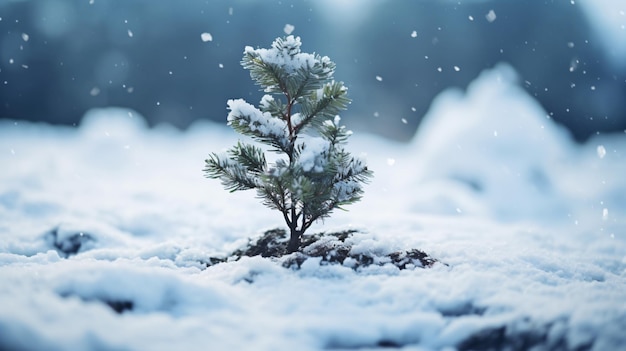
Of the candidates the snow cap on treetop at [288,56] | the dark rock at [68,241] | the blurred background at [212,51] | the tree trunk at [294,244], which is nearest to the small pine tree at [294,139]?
the snow cap on treetop at [288,56]

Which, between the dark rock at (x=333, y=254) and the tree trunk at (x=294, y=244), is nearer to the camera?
the dark rock at (x=333, y=254)

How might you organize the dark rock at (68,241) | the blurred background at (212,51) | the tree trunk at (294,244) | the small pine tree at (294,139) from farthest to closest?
the blurred background at (212,51), the dark rock at (68,241), the tree trunk at (294,244), the small pine tree at (294,139)

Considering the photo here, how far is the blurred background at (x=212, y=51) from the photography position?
1083 cm

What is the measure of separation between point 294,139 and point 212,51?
919 cm

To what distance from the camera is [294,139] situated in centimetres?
309

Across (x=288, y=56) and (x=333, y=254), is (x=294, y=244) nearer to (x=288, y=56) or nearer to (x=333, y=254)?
(x=333, y=254)

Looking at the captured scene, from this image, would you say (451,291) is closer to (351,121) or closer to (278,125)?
(278,125)

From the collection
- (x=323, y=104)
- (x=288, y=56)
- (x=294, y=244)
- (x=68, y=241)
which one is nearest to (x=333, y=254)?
(x=294, y=244)

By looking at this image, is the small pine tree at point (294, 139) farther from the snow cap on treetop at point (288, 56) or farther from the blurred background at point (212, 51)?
the blurred background at point (212, 51)

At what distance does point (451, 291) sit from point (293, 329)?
98 centimetres

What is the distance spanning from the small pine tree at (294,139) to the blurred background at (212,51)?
25.0 feet

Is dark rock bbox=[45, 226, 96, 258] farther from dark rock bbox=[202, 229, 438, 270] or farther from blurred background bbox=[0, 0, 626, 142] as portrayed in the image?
blurred background bbox=[0, 0, 626, 142]

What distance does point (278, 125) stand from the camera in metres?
2.99

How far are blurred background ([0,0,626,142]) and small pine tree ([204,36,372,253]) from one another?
7.63m
